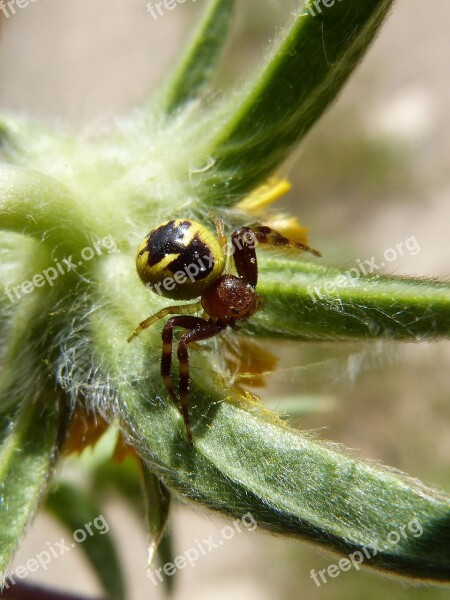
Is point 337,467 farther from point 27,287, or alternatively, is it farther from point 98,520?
point 98,520

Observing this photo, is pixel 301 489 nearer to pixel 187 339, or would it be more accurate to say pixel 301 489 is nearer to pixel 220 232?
pixel 187 339

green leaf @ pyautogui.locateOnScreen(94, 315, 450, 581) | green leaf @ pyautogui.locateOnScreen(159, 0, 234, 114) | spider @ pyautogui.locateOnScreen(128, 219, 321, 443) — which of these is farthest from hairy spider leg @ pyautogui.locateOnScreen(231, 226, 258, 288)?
green leaf @ pyautogui.locateOnScreen(159, 0, 234, 114)

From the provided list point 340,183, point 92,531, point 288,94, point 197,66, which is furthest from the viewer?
point 340,183

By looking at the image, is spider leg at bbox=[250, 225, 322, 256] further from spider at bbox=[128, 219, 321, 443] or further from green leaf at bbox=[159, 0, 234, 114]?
green leaf at bbox=[159, 0, 234, 114]

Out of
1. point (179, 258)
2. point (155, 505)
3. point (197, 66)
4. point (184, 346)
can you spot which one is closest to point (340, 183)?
point (197, 66)

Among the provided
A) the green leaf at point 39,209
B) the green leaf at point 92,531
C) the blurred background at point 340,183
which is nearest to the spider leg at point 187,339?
the green leaf at point 39,209

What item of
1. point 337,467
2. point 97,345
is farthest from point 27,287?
point 337,467

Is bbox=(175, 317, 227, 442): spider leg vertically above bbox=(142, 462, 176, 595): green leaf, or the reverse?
bbox=(175, 317, 227, 442): spider leg

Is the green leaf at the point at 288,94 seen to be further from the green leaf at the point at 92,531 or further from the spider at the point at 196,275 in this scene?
the green leaf at the point at 92,531
